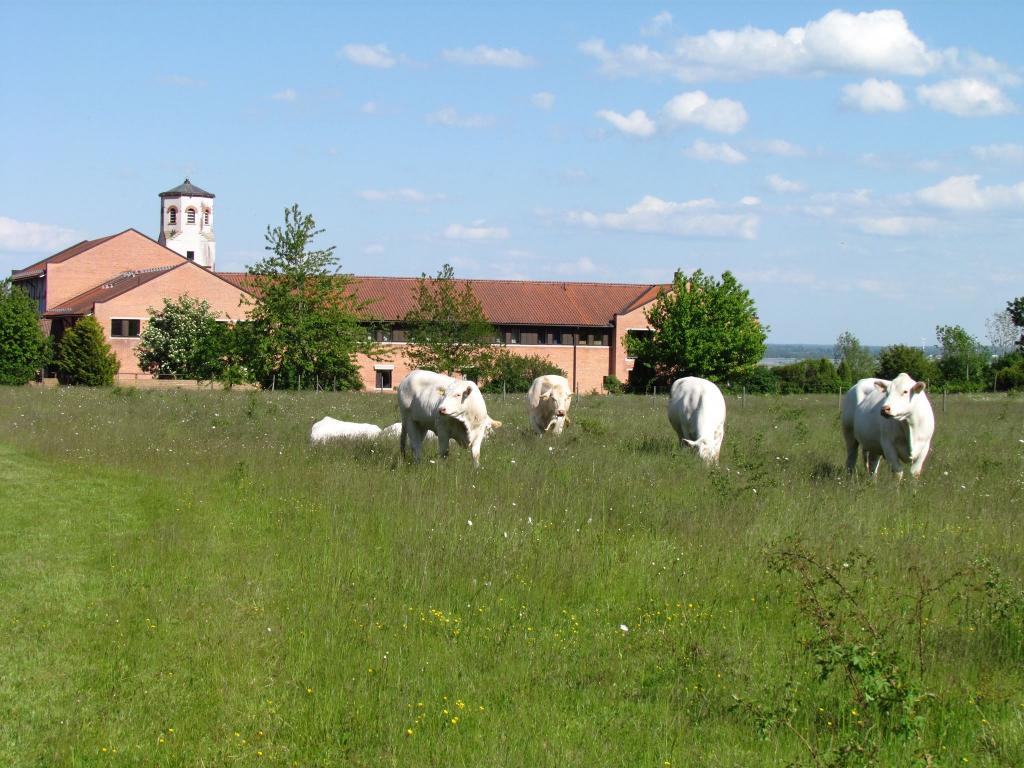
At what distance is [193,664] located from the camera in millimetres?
7688

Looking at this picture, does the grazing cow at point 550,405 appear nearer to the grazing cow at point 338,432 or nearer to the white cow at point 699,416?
the white cow at point 699,416

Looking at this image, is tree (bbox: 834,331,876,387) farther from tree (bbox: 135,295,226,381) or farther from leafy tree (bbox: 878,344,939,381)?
tree (bbox: 135,295,226,381)

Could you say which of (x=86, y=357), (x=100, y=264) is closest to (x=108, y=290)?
(x=100, y=264)

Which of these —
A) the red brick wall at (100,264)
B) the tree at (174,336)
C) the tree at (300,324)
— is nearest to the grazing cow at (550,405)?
the tree at (300,324)

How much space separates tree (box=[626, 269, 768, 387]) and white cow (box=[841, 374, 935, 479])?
5589cm

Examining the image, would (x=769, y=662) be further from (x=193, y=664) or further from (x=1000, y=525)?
(x=1000, y=525)

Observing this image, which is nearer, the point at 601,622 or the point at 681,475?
the point at 601,622

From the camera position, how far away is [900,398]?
617 inches

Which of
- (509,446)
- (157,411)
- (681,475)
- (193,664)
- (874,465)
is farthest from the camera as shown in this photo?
(157,411)

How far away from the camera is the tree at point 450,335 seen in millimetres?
59438

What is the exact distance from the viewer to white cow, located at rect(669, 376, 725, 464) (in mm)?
17844

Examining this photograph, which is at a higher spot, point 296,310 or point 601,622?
point 296,310

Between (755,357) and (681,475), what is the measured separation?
209 ft

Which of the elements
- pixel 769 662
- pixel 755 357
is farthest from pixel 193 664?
pixel 755 357
